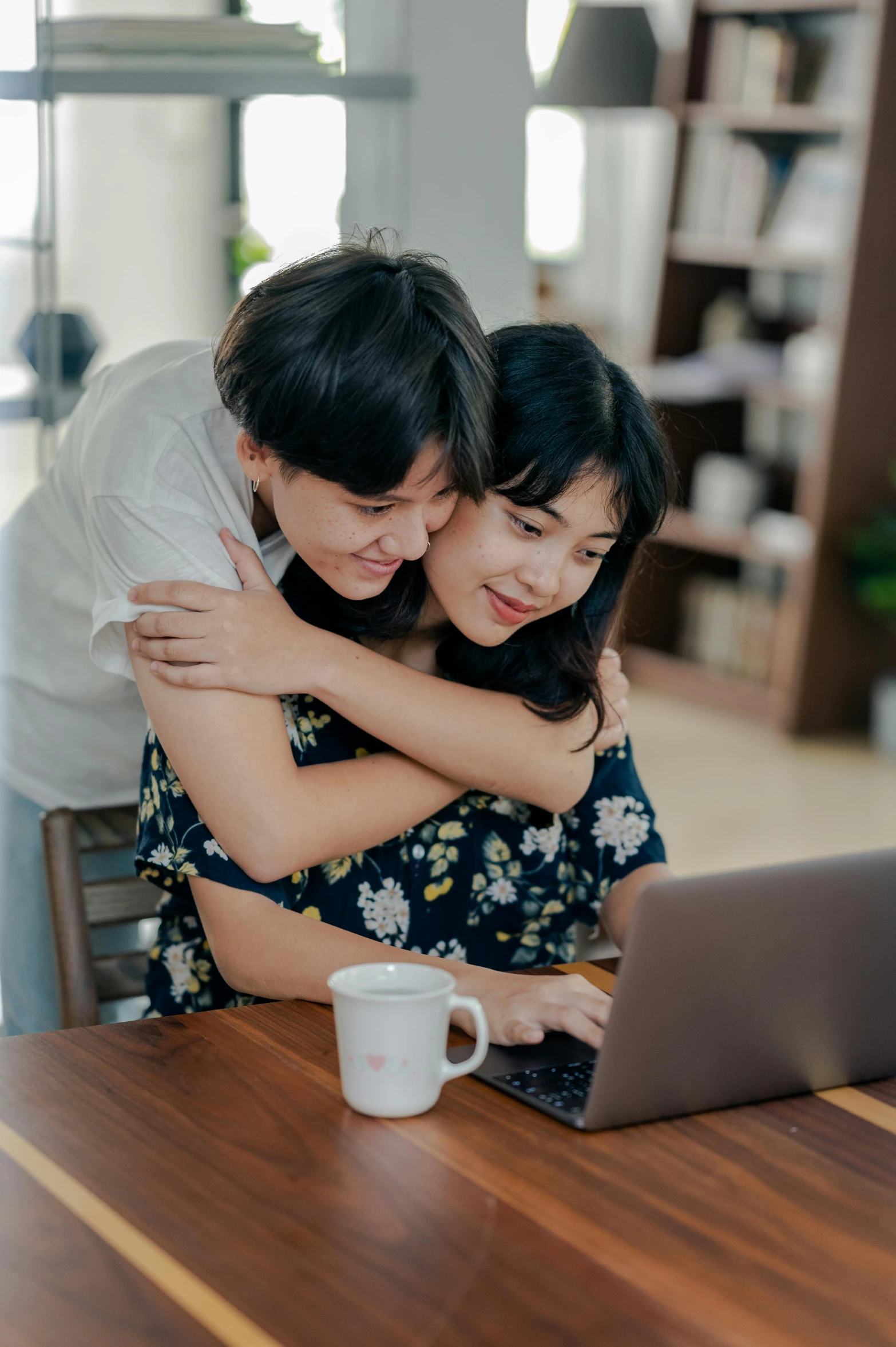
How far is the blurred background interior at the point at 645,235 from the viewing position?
197cm

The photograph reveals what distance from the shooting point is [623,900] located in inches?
56.9

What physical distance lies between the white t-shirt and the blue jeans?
6cm

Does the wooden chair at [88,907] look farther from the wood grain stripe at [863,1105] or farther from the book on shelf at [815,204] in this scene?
Answer: the book on shelf at [815,204]

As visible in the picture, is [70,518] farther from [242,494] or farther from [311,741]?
[311,741]

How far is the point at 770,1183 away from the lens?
913 millimetres

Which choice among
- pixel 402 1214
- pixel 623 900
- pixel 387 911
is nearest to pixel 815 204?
pixel 623 900

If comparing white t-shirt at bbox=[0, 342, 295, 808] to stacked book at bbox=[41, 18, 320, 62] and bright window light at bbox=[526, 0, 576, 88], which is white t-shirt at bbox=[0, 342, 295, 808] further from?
bright window light at bbox=[526, 0, 576, 88]

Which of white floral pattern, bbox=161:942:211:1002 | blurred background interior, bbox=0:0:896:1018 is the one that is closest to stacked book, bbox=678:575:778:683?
blurred background interior, bbox=0:0:896:1018

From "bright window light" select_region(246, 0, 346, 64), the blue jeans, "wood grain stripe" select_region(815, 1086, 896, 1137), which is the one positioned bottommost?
the blue jeans

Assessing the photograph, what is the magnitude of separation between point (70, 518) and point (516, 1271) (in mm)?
1069

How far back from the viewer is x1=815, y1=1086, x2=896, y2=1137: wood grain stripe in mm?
1014

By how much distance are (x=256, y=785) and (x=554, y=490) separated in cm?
35

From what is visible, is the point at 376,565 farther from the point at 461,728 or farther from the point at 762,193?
the point at 762,193

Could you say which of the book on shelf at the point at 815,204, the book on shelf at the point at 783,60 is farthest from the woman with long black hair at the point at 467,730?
the book on shelf at the point at 783,60
